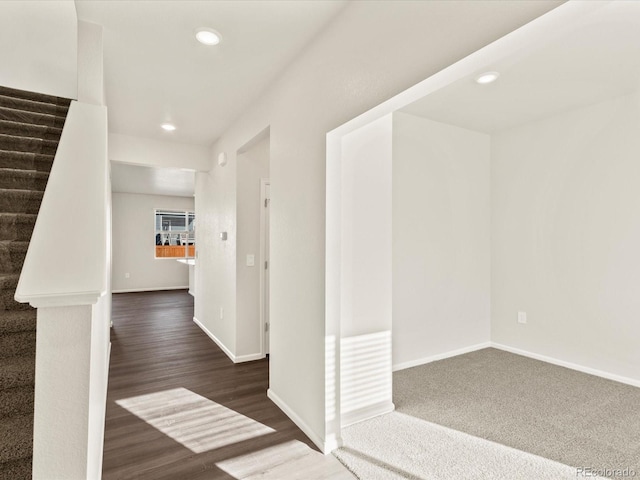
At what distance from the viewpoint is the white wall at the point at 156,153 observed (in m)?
4.16

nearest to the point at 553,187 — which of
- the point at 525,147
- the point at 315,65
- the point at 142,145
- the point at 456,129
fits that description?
the point at 525,147

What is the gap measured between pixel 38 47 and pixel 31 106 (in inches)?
57.2

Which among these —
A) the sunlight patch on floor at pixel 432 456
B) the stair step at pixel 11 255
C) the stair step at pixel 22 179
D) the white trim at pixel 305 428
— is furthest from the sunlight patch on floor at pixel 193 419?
the stair step at pixel 22 179

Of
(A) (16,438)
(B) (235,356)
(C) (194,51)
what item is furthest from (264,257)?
(A) (16,438)

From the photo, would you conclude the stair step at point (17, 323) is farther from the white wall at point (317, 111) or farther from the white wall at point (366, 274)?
the white wall at point (366, 274)

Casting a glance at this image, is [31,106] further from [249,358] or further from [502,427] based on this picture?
[502,427]

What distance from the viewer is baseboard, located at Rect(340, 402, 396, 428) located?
7.86ft

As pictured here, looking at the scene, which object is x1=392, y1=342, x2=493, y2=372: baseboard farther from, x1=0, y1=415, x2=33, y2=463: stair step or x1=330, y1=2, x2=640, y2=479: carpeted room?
x1=0, y1=415, x2=33, y2=463: stair step

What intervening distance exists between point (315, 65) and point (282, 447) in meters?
2.53

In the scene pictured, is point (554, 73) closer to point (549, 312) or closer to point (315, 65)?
point (315, 65)

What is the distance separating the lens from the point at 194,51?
239cm

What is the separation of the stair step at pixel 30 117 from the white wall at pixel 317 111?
1556 millimetres

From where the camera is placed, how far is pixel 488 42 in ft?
3.90

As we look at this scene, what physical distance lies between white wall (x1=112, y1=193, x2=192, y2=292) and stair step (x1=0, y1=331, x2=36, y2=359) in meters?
7.82
